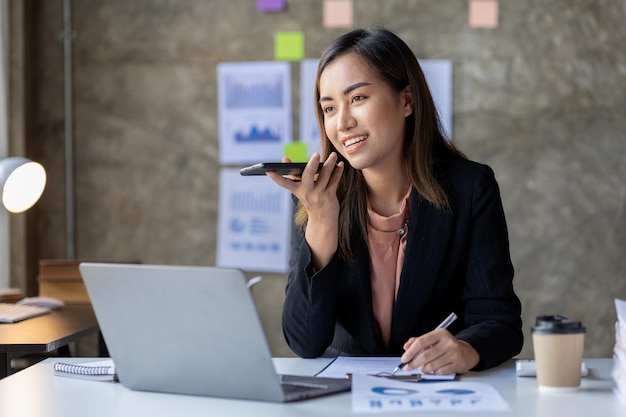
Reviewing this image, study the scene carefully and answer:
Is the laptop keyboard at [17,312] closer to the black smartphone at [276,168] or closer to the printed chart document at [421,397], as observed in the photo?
the black smartphone at [276,168]

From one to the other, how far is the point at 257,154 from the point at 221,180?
0.21 meters

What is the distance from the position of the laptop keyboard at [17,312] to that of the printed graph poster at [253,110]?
4.64 ft

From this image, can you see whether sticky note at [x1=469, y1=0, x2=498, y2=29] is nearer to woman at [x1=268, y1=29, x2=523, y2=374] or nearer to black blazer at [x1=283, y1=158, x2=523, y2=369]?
woman at [x1=268, y1=29, x2=523, y2=374]

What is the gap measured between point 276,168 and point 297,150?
7.00 feet

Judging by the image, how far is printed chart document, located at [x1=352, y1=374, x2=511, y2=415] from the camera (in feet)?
4.07

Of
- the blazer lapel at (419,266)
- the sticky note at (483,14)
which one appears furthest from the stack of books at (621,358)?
the sticky note at (483,14)

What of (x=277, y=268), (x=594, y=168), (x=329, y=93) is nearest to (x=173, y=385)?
(x=329, y=93)

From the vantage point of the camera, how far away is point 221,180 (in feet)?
12.5

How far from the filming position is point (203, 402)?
1315mm

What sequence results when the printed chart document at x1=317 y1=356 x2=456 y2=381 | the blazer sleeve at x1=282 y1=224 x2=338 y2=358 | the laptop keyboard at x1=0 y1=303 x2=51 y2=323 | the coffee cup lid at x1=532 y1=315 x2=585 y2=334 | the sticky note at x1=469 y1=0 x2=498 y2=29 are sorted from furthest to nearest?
the sticky note at x1=469 y1=0 x2=498 y2=29
the laptop keyboard at x1=0 y1=303 x2=51 y2=323
the blazer sleeve at x1=282 y1=224 x2=338 y2=358
the printed chart document at x1=317 y1=356 x2=456 y2=381
the coffee cup lid at x1=532 y1=315 x2=585 y2=334

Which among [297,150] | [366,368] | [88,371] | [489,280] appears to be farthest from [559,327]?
[297,150]

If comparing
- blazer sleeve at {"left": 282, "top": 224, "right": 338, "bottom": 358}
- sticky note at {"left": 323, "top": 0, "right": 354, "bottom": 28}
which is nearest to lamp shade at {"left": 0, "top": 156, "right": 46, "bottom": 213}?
blazer sleeve at {"left": 282, "top": 224, "right": 338, "bottom": 358}

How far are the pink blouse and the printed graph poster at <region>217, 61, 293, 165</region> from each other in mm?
1759

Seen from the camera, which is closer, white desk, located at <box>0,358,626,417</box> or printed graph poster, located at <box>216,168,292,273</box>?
white desk, located at <box>0,358,626,417</box>
